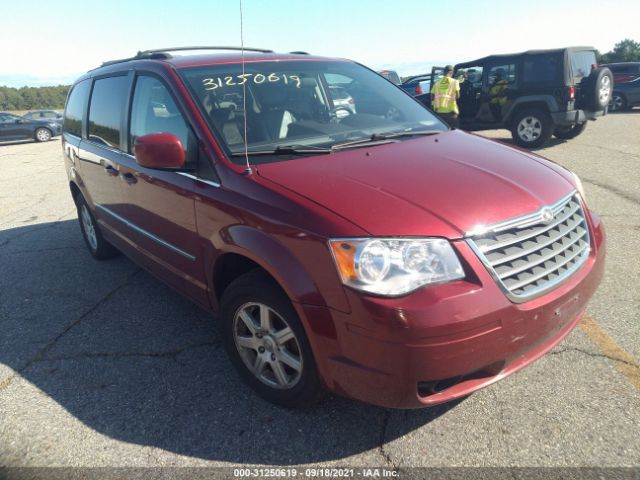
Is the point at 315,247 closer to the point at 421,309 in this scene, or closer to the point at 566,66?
the point at 421,309

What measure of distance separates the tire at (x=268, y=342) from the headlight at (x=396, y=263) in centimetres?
45

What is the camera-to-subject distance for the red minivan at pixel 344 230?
201cm

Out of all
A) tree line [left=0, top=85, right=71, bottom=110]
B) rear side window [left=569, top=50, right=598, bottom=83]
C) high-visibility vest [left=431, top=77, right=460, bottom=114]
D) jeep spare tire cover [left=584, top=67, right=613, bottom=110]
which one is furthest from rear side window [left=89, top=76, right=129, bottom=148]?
tree line [left=0, top=85, right=71, bottom=110]

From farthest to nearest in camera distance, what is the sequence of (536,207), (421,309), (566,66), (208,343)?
(566,66)
(208,343)
(536,207)
(421,309)

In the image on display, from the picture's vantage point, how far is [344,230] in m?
2.05

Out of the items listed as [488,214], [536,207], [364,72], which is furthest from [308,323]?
[364,72]

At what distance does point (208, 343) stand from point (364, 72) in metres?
2.44

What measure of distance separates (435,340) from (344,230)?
57cm

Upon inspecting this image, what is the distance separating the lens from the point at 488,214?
2160 mm

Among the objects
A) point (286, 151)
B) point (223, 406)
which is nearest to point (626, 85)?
point (286, 151)

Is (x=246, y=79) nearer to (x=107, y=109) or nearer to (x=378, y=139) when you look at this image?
(x=378, y=139)

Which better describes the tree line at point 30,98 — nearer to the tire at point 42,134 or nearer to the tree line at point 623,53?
the tire at point 42,134

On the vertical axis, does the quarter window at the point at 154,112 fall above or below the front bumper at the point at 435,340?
above

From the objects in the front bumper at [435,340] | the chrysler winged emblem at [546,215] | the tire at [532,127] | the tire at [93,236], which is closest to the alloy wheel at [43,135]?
the tire at [93,236]
